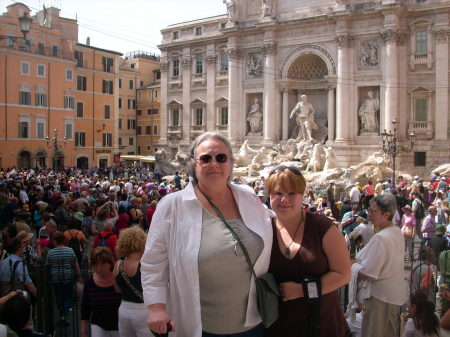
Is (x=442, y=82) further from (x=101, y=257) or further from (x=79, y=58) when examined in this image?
(x=79, y=58)

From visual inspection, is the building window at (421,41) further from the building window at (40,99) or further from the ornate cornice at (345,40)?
the building window at (40,99)

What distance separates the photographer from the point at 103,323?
195 inches

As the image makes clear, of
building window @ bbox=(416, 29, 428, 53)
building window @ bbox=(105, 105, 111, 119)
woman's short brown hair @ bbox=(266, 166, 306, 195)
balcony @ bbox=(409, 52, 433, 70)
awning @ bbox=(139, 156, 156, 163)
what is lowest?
awning @ bbox=(139, 156, 156, 163)

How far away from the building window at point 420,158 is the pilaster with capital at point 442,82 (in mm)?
1214

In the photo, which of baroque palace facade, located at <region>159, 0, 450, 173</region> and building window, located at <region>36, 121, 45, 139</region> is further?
building window, located at <region>36, 121, 45, 139</region>

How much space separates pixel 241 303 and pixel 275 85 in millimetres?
29071

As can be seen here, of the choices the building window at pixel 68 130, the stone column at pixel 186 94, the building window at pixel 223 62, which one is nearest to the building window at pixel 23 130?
the building window at pixel 68 130

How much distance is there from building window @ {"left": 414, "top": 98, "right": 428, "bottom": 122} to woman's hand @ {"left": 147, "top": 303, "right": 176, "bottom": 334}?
2681cm

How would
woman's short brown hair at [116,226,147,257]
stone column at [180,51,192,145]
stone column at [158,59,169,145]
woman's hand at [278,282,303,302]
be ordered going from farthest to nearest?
stone column at [158,59,169,145], stone column at [180,51,192,145], woman's short brown hair at [116,226,147,257], woman's hand at [278,282,303,302]

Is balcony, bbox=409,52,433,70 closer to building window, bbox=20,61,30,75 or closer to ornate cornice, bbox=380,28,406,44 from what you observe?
ornate cornice, bbox=380,28,406,44

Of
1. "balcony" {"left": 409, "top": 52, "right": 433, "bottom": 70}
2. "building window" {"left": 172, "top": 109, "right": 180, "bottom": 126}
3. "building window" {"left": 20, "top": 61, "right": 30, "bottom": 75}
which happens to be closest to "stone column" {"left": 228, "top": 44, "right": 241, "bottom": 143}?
"building window" {"left": 172, "top": 109, "right": 180, "bottom": 126}

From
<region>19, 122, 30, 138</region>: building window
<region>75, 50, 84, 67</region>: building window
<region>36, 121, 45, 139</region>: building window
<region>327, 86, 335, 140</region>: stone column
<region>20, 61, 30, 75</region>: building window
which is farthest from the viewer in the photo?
<region>75, 50, 84, 67</region>: building window

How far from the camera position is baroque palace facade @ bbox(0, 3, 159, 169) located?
39.1 metres

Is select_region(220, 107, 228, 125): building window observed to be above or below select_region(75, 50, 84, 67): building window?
below
